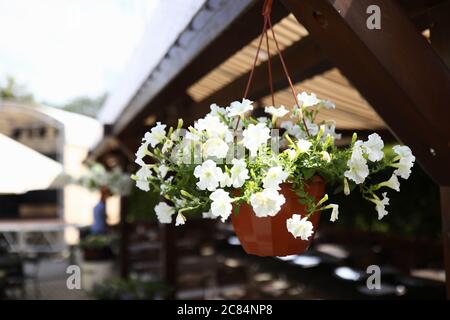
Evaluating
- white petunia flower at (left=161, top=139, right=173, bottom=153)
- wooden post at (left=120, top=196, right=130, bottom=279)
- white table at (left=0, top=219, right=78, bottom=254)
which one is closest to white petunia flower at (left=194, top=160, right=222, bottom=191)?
white petunia flower at (left=161, top=139, right=173, bottom=153)

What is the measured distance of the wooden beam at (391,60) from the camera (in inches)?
49.2

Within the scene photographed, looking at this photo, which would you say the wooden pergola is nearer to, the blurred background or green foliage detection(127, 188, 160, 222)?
the blurred background

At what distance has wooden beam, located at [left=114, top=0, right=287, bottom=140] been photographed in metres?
1.81

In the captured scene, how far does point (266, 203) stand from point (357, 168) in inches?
9.1

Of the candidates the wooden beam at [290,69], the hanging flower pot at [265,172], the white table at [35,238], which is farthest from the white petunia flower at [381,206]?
the white table at [35,238]

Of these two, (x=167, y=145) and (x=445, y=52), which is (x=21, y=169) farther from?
(x=445, y=52)

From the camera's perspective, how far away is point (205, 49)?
87.6 inches

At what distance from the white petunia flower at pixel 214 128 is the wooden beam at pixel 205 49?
611 mm

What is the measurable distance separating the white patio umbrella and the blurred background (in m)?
0.01

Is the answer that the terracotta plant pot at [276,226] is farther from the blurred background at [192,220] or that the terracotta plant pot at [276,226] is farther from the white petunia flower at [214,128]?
the blurred background at [192,220]

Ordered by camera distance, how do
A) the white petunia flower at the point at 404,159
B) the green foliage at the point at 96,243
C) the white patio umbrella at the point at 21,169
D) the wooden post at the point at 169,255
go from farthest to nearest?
1. the green foliage at the point at 96,243
2. the wooden post at the point at 169,255
3. the white patio umbrella at the point at 21,169
4. the white petunia flower at the point at 404,159

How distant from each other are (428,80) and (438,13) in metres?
0.43

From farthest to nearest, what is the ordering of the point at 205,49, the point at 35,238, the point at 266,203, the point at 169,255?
the point at 35,238, the point at 169,255, the point at 205,49, the point at 266,203

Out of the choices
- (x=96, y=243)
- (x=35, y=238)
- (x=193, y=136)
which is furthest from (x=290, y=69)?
(x=35, y=238)
